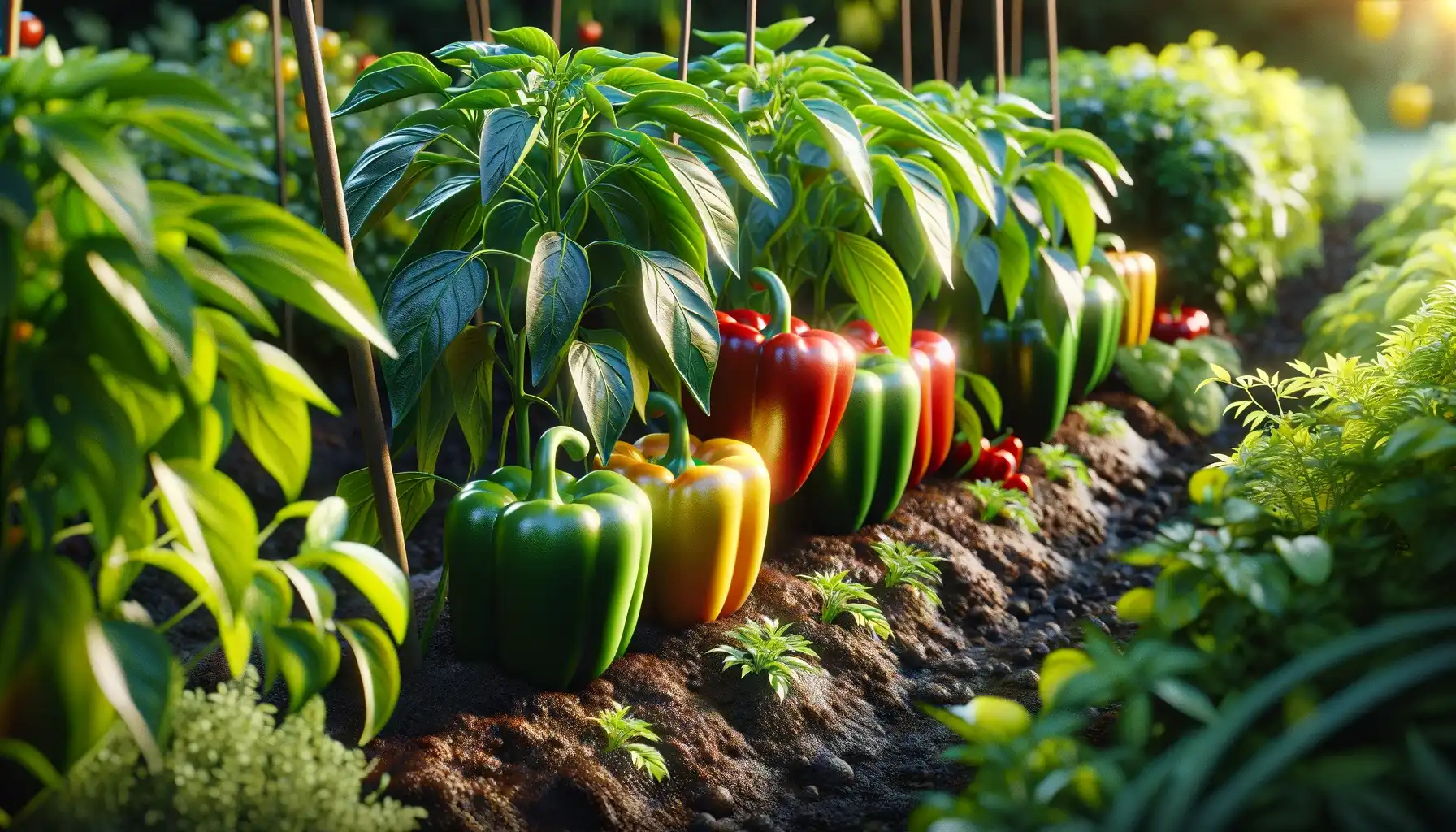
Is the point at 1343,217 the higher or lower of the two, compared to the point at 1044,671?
lower

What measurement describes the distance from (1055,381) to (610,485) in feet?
5.99

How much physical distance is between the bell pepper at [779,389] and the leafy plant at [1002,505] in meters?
0.68

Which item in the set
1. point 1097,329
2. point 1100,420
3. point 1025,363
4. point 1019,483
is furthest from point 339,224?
point 1100,420

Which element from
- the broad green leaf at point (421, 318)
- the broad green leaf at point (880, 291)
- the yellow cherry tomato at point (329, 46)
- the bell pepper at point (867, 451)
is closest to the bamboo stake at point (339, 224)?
the broad green leaf at point (421, 318)

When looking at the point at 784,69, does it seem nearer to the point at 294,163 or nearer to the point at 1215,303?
the point at 294,163

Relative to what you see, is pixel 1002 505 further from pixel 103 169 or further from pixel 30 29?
pixel 30 29

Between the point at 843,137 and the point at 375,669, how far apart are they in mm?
1325

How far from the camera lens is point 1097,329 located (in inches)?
147

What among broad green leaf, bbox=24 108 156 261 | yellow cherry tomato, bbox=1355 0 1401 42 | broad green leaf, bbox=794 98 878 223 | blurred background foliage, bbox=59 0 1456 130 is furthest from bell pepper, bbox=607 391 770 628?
yellow cherry tomato, bbox=1355 0 1401 42

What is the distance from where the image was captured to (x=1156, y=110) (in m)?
4.93

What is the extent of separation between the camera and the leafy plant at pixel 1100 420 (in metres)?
3.94

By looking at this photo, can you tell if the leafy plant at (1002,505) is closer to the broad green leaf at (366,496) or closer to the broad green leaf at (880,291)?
the broad green leaf at (880,291)

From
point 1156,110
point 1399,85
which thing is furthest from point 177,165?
point 1399,85

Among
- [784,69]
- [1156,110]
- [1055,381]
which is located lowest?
[1055,381]
